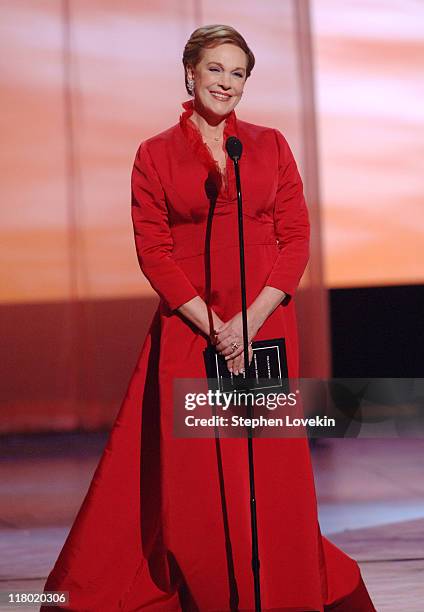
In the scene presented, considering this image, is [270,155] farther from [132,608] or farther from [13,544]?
[13,544]

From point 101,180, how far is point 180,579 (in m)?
3.17

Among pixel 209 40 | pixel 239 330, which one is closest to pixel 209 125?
pixel 209 40

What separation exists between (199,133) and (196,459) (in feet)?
2.29

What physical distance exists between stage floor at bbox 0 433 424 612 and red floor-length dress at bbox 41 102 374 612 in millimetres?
327

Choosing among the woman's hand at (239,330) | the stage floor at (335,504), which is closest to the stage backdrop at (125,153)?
the stage floor at (335,504)

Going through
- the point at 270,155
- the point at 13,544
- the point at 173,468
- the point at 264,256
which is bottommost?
the point at 13,544

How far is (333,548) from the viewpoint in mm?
2477

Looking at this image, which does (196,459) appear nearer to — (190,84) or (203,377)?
(203,377)

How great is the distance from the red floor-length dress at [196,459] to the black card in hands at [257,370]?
0.11 feet

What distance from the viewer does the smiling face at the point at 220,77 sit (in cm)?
226

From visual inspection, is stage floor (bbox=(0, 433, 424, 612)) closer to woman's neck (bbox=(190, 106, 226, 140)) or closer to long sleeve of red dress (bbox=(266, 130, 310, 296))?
long sleeve of red dress (bbox=(266, 130, 310, 296))

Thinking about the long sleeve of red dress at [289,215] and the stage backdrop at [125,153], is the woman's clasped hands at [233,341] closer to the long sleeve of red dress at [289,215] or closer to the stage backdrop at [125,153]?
the long sleeve of red dress at [289,215]

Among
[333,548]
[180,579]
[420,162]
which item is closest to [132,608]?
[180,579]

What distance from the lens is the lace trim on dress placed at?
2297 millimetres
